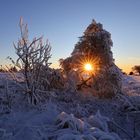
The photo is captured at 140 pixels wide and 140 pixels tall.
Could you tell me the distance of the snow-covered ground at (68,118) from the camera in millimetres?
8500

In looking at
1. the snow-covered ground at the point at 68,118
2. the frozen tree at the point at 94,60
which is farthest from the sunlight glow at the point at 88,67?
the snow-covered ground at the point at 68,118

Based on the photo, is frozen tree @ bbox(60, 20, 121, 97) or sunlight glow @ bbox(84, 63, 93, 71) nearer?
frozen tree @ bbox(60, 20, 121, 97)

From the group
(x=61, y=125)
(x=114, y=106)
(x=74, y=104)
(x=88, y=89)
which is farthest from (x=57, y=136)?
(x=88, y=89)

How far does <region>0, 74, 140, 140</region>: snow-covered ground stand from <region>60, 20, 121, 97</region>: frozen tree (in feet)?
6.91

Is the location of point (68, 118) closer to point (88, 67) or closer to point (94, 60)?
point (88, 67)

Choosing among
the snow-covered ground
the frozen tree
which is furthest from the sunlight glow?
the snow-covered ground

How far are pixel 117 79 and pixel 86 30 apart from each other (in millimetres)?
3135

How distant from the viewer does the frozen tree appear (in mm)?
17234

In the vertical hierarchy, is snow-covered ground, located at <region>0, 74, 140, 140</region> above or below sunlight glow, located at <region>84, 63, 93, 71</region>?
below

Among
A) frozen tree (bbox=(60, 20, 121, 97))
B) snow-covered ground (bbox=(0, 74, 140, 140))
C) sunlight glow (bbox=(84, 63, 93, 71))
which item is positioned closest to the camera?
snow-covered ground (bbox=(0, 74, 140, 140))

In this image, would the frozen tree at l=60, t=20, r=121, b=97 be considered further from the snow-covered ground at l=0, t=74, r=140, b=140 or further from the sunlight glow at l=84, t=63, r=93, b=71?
the snow-covered ground at l=0, t=74, r=140, b=140

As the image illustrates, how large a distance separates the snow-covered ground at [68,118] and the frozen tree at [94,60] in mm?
2105

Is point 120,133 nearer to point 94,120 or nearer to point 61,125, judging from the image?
point 94,120

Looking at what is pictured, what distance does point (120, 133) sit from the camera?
1044 centimetres
